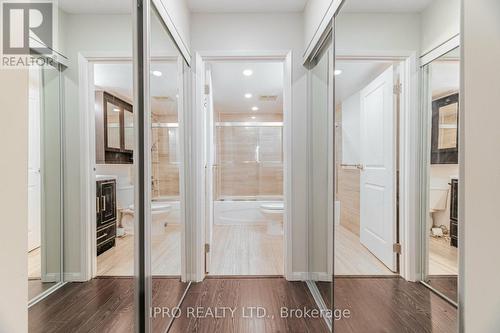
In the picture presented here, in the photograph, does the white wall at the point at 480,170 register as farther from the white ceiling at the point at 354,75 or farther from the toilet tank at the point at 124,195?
the toilet tank at the point at 124,195

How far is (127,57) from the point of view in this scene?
4.06ft

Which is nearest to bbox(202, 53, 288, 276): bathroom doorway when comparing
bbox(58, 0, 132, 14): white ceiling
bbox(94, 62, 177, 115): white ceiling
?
bbox(94, 62, 177, 115): white ceiling

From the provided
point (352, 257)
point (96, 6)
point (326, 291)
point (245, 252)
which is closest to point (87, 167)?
point (96, 6)

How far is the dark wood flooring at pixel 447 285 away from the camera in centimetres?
81

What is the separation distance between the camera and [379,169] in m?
1.34

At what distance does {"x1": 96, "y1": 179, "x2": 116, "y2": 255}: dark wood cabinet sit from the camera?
3.29 ft

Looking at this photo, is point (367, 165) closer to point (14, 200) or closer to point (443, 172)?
point (443, 172)

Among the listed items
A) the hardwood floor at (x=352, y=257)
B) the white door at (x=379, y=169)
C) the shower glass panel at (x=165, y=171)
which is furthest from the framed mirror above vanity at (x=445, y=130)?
the shower glass panel at (x=165, y=171)

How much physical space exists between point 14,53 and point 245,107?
18.3ft

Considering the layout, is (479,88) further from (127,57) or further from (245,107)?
(245,107)

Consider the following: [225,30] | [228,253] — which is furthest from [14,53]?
[228,253]

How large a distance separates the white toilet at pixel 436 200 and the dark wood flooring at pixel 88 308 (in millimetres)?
1116

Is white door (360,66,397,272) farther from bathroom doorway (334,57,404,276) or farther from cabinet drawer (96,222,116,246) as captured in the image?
cabinet drawer (96,222,116,246)

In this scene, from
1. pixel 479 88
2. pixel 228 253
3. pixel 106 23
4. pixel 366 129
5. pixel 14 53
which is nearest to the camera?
pixel 14 53
